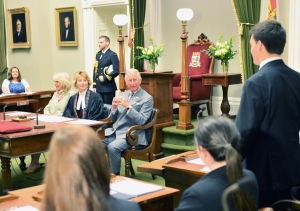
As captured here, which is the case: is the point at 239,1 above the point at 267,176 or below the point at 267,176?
above

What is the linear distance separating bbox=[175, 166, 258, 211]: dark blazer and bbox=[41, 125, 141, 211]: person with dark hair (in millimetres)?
495

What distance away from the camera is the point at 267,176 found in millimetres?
2832

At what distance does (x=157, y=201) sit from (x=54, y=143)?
4.49 ft

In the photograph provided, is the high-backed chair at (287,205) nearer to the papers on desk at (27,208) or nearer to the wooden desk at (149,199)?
the wooden desk at (149,199)

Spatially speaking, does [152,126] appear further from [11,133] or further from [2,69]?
[2,69]

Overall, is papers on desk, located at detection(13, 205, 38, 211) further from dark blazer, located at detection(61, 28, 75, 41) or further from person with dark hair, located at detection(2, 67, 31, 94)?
dark blazer, located at detection(61, 28, 75, 41)

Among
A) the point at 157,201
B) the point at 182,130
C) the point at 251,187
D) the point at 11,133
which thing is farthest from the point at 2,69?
the point at 251,187

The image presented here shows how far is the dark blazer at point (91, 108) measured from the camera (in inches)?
241

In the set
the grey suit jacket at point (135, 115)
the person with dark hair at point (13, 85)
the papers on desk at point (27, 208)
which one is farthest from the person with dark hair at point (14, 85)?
the papers on desk at point (27, 208)

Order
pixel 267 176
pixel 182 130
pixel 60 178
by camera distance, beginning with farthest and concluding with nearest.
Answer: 1. pixel 182 130
2. pixel 267 176
3. pixel 60 178

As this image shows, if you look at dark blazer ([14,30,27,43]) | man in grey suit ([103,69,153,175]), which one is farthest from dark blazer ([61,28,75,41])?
man in grey suit ([103,69,153,175])

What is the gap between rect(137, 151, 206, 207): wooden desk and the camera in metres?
3.25

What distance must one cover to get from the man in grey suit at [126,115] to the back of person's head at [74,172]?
3937 millimetres

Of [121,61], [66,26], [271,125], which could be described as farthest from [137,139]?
[66,26]
